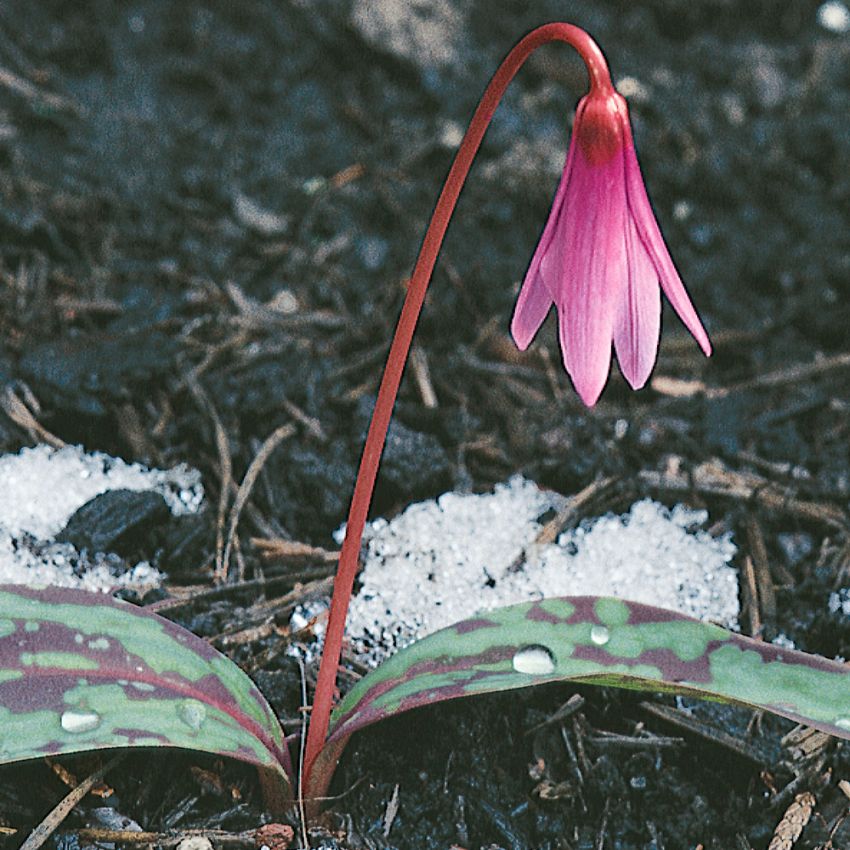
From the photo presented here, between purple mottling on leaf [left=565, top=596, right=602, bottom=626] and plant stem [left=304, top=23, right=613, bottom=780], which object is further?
purple mottling on leaf [left=565, top=596, right=602, bottom=626]

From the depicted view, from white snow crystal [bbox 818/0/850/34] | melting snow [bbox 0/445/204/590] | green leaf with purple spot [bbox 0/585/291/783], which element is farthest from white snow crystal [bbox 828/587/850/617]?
white snow crystal [bbox 818/0/850/34]

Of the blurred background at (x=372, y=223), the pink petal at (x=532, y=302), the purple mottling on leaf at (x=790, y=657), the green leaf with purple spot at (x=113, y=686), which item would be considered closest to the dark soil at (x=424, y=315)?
the blurred background at (x=372, y=223)

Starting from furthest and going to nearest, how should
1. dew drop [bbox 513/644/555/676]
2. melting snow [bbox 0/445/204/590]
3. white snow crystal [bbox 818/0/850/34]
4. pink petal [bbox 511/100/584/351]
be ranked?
1. white snow crystal [bbox 818/0/850/34]
2. melting snow [bbox 0/445/204/590]
3. dew drop [bbox 513/644/555/676]
4. pink petal [bbox 511/100/584/351]

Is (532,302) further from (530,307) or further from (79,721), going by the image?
(79,721)

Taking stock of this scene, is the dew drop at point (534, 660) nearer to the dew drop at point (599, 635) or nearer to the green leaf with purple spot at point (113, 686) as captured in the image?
the dew drop at point (599, 635)

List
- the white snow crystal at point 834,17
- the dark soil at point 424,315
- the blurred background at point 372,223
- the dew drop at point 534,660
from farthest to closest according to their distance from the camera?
the white snow crystal at point 834,17 < the blurred background at point 372,223 < the dark soil at point 424,315 < the dew drop at point 534,660

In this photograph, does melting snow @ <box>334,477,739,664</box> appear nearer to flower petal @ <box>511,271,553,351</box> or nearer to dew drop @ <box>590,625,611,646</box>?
dew drop @ <box>590,625,611,646</box>

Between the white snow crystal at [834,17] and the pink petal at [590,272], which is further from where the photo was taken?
the white snow crystal at [834,17]

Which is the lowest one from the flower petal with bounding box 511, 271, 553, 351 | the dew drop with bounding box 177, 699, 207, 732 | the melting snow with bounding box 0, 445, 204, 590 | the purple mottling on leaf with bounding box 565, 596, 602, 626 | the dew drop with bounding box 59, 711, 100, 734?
the melting snow with bounding box 0, 445, 204, 590
